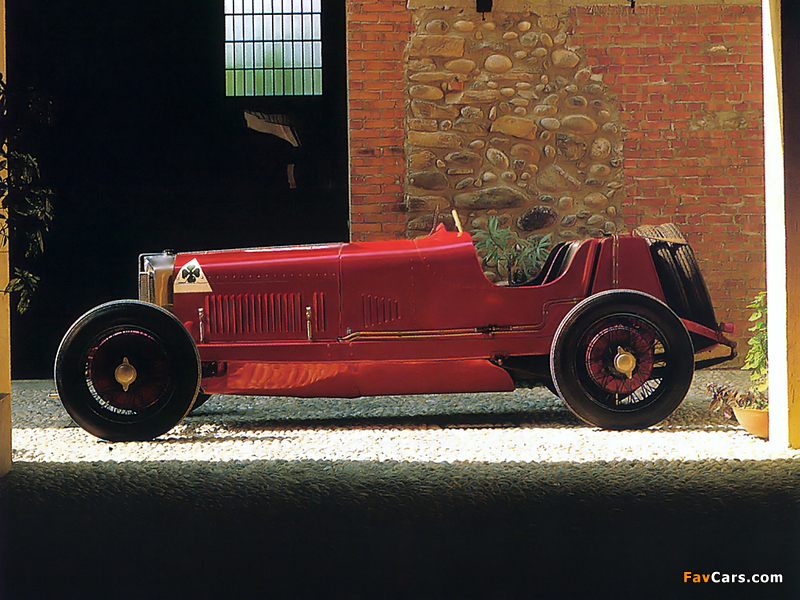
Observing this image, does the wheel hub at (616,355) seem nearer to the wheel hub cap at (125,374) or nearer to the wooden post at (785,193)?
the wooden post at (785,193)

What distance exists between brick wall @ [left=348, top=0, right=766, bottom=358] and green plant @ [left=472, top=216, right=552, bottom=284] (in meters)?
0.89

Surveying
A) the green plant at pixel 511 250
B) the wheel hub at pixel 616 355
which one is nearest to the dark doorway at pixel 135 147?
the green plant at pixel 511 250

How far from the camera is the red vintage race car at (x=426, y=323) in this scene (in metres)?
4.25

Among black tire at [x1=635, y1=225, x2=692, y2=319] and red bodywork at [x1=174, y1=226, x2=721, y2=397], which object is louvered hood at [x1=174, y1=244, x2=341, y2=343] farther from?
black tire at [x1=635, y1=225, x2=692, y2=319]

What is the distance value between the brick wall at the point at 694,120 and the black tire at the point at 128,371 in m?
4.37

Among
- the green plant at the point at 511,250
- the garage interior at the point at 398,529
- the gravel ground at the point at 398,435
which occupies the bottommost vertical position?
the garage interior at the point at 398,529

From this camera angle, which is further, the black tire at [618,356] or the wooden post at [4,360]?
the black tire at [618,356]

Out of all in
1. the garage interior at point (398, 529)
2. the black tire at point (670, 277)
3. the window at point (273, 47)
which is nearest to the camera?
the garage interior at point (398, 529)

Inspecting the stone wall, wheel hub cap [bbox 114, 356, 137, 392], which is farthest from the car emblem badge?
the stone wall

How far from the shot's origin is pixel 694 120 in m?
6.92

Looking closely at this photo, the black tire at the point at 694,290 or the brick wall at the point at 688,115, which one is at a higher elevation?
the brick wall at the point at 688,115

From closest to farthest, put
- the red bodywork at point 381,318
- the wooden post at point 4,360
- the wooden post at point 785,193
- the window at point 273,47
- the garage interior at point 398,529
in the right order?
the garage interior at point 398,529
the wooden post at point 4,360
the wooden post at point 785,193
the red bodywork at point 381,318
the window at point 273,47

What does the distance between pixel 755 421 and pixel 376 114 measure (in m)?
4.15

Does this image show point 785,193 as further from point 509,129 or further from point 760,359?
point 509,129
